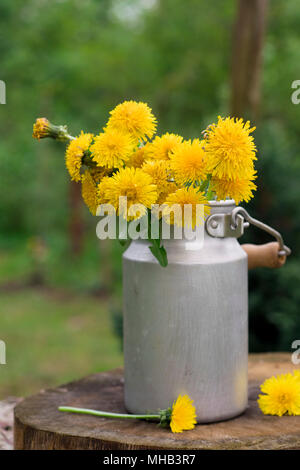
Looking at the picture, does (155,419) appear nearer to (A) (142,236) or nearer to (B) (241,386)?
(B) (241,386)

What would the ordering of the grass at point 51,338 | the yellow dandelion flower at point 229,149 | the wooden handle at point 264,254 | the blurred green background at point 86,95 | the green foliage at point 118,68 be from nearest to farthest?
the yellow dandelion flower at point 229,149, the wooden handle at point 264,254, the grass at point 51,338, the blurred green background at point 86,95, the green foliage at point 118,68

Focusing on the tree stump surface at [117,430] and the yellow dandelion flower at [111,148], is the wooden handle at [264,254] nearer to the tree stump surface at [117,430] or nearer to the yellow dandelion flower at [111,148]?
the tree stump surface at [117,430]

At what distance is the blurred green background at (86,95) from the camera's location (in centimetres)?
661

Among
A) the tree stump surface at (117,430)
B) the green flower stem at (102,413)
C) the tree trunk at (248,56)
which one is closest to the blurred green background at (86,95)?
the tree trunk at (248,56)

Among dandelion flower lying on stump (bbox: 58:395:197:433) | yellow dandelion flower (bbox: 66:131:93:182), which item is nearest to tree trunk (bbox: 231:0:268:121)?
yellow dandelion flower (bbox: 66:131:93:182)

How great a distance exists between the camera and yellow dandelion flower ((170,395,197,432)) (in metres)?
1.37

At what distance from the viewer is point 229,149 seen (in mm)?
1279

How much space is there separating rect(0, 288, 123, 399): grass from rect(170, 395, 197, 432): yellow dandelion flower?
338 centimetres

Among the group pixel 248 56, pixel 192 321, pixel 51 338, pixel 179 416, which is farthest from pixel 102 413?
pixel 51 338

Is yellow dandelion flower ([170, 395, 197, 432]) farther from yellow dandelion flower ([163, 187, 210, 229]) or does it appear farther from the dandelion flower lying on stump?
yellow dandelion flower ([163, 187, 210, 229])

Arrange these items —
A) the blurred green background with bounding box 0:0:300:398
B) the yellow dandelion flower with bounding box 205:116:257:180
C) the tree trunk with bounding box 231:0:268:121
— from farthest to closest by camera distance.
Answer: the blurred green background with bounding box 0:0:300:398 < the tree trunk with bounding box 231:0:268:121 < the yellow dandelion flower with bounding box 205:116:257:180

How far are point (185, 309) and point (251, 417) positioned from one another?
0.35m

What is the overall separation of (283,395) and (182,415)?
0.29 meters

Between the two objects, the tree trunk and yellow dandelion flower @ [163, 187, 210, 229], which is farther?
the tree trunk
